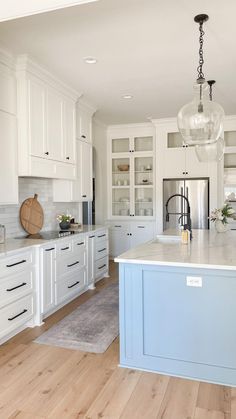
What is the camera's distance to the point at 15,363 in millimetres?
2568

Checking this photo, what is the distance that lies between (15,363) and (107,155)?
15.5ft

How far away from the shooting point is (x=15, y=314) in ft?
9.61

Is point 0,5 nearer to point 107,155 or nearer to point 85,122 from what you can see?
point 85,122

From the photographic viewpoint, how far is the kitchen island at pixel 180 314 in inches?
88.4

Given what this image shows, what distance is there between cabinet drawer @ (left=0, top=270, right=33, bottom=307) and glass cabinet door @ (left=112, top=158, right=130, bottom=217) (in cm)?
363

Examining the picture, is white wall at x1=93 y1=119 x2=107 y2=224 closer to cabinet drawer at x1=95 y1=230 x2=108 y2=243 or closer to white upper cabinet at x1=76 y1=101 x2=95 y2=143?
white upper cabinet at x1=76 y1=101 x2=95 y2=143

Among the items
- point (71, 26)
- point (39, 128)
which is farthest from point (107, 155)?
point (71, 26)

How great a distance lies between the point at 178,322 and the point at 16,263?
4.85 feet

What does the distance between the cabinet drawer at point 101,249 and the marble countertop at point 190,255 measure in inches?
71.3

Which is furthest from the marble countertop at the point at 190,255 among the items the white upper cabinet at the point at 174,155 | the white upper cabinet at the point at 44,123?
the white upper cabinet at the point at 174,155

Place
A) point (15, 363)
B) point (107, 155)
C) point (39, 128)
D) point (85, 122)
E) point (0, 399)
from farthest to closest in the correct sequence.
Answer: point (107, 155) → point (85, 122) → point (39, 128) → point (15, 363) → point (0, 399)

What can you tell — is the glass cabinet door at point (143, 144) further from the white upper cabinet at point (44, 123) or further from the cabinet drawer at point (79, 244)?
the cabinet drawer at point (79, 244)

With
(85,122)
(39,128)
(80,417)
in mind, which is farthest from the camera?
(85,122)

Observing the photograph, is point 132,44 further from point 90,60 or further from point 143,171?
point 143,171
